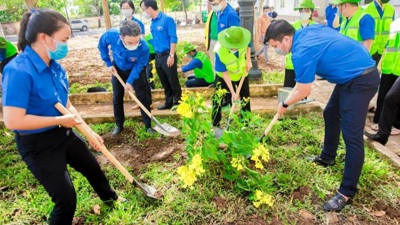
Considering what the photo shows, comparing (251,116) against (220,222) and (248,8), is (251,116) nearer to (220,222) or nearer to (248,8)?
(220,222)

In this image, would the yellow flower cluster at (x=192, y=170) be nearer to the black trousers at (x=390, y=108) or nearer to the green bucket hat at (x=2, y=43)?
the black trousers at (x=390, y=108)

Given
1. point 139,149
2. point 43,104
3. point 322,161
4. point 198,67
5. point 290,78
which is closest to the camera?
point 43,104

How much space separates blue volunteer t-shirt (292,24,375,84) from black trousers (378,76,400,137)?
1170 mm

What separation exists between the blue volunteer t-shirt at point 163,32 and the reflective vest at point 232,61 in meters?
1.37

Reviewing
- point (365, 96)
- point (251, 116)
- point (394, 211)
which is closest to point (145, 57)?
point (251, 116)

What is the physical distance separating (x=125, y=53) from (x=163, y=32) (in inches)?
44.4

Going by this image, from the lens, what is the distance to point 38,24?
5.35 ft

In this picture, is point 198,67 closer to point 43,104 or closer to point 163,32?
point 163,32

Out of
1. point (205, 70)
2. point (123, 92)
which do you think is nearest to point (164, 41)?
point (205, 70)

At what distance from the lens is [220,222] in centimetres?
231

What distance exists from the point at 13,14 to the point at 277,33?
37.8 m

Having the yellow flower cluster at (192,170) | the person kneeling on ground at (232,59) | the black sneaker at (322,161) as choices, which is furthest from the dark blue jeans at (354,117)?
the yellow flower cluster at (192,170)

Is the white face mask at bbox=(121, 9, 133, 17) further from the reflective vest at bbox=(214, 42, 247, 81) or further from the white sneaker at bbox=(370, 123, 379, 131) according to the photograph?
the white sneaker at bbox=(370, 123, 379, 131)

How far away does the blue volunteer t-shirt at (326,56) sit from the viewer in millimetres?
2160
